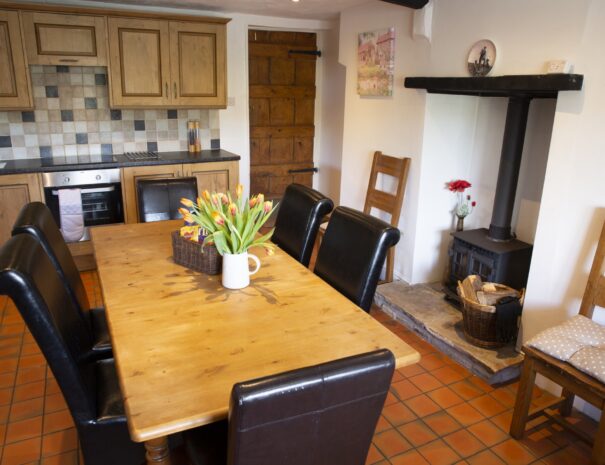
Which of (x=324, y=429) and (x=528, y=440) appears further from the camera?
(x=528, y=440)

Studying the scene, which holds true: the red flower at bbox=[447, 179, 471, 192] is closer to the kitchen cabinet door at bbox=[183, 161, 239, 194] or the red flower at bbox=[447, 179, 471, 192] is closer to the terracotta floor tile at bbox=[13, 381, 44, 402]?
the kitchen cabinet door at bbox=[183, 161, 239, 194]

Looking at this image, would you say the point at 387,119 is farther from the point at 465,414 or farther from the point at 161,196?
the point at 465,414

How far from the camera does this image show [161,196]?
2.87 metres

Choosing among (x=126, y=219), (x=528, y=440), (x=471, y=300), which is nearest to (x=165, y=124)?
(x=126, y=219)

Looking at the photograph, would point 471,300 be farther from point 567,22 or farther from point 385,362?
point 385,362

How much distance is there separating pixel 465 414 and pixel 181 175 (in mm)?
2773

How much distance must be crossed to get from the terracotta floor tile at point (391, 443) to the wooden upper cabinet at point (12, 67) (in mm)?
3283

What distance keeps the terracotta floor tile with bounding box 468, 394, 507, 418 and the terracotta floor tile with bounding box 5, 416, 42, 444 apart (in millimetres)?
2001

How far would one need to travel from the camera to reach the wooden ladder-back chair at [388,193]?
330 centimetres

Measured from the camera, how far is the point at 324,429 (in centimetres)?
104

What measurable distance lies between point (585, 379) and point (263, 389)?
Answer: 1.46 m

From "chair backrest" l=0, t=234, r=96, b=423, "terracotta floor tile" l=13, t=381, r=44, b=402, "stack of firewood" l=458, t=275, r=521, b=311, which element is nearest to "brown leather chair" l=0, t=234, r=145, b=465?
"chair backrest" l=0, t=234, r=96, b=423

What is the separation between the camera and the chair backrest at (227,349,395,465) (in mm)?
909

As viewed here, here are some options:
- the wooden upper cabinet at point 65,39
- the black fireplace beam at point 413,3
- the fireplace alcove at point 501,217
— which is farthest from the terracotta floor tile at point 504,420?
the wooden upper cabinet at point 65,39
